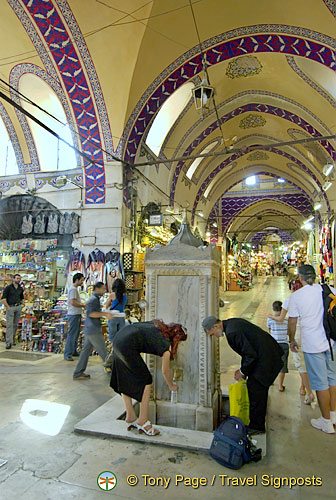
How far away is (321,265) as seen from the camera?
13547 millimetres

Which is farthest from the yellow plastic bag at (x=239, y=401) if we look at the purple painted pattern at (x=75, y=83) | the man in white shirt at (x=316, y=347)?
the purple painted pattern at (x=75, y=83)

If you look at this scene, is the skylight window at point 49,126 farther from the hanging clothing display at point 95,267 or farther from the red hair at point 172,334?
the red hair at point 172,334

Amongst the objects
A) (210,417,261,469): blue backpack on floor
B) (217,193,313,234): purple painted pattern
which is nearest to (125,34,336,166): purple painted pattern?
(210,417,261,469): blue backpack on floor

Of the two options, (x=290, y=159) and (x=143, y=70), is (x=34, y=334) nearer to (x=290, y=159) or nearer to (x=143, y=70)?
(x=143, y=70)

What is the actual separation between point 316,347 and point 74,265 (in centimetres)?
608

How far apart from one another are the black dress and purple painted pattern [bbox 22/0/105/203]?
4.91m

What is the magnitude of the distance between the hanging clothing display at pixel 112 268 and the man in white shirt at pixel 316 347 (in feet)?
16.0

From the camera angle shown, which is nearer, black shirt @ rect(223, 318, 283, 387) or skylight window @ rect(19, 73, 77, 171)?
black shirt @ rect(223, 318, 283, 387)

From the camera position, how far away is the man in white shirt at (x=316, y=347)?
9.90 ft

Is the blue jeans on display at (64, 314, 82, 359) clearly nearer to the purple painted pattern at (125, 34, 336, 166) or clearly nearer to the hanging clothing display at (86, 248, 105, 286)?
the hanging clothing display at (86, 248, 105, 286)

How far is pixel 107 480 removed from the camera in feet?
7.17

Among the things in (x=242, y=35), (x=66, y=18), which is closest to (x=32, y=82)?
(x=66, y=18)

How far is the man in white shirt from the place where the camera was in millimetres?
3018

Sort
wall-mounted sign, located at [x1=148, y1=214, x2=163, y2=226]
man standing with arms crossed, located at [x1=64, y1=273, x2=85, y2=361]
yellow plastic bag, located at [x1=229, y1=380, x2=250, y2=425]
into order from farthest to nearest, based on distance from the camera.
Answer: wall-mounted sign, located at [x1=148, y1=214, x2=163, y2=226], man standing with arms crossed, located at [x1=64, y1=273, x2=85, y2=361], yellow plastic bag, located at [x1=229, y1=380, x2=250, y2=425]
